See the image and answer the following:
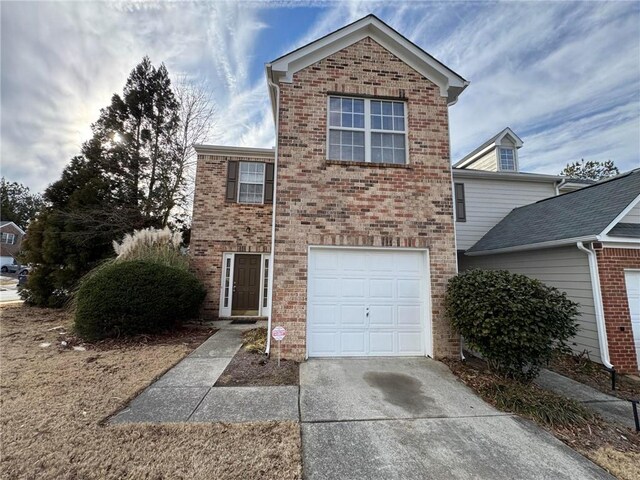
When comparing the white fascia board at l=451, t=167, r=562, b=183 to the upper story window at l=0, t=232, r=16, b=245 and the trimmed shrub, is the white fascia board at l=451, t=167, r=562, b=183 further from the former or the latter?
the upper story window at l=0, t=232, r=16, b=245

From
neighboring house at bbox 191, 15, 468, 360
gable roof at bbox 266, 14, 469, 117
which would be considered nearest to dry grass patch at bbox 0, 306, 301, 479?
neighboring house at bbox 191, 15, 468, 360

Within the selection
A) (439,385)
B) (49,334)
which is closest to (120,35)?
(49,334)

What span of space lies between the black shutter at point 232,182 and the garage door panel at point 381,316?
6811 mm

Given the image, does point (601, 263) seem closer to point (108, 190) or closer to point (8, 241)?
point (108, 190)

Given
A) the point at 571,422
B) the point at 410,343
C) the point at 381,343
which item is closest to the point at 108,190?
the point at 381,343

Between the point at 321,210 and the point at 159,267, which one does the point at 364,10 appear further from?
the point at 159,267

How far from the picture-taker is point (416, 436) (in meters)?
3.08

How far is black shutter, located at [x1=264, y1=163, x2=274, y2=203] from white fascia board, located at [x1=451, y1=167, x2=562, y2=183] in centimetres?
720

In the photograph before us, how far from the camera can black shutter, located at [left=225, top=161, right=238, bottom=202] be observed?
10023 mm

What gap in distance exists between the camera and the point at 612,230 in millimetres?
5891

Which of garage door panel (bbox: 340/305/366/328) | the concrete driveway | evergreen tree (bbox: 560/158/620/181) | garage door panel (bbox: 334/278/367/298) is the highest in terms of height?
evergreen tree (bbox: 560/158/620/181)

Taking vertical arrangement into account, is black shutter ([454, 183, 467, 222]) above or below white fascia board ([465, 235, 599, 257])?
above

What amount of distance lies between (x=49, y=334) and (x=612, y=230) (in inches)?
545

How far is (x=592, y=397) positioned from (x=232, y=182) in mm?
10714
